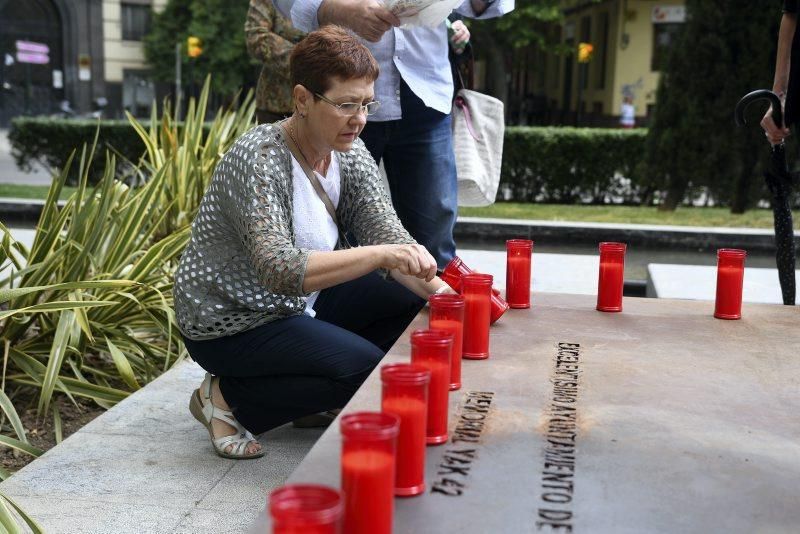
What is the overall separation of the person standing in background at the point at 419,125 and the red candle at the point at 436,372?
1.92 meters

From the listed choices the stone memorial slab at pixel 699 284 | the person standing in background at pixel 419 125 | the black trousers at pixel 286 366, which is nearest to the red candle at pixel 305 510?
the black trousers at pixel 286 366

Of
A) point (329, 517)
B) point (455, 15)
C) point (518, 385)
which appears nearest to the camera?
point (329, 517)

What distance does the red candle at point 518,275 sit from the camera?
3133 mm

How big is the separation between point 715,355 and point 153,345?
8.45 ft

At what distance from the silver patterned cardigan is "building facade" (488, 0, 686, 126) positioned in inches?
940

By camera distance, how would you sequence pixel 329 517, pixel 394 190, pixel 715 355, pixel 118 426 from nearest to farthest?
pixel 329 517 → pixel 715 355 → pixel 118 426 → pixel 394 190

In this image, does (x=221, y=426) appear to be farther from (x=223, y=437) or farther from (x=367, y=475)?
(x=367, y=475)

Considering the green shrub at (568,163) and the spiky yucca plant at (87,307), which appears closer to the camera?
the spiky yucca plant at (87,307)

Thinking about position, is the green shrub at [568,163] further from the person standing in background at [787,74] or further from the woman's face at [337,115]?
the woman's face at [337,115]

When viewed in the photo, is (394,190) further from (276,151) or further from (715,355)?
(715,355)

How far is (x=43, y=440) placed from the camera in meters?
3.63

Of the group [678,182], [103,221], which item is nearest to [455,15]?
[103,221]

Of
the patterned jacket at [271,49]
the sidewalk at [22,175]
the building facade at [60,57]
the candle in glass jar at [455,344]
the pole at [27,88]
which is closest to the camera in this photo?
the candle in glass jar at [455,344]

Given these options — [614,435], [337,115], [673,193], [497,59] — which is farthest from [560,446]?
[497,59]
